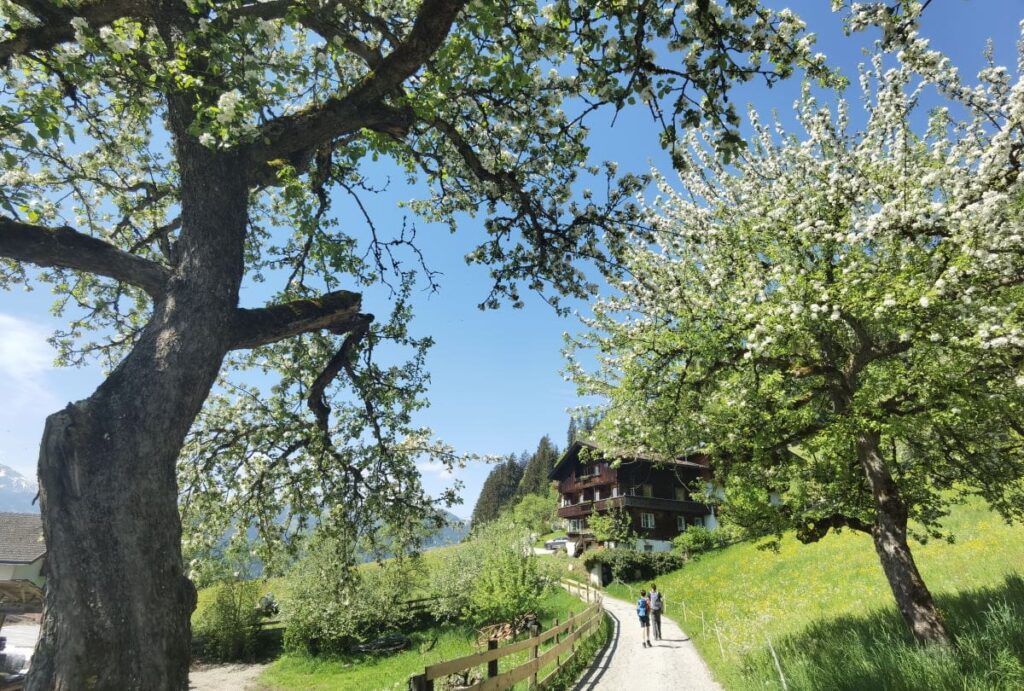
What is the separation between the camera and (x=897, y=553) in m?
10.5

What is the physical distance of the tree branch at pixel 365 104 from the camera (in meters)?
4.98

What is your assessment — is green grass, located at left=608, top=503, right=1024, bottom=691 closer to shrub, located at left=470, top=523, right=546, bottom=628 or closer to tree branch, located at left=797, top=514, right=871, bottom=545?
tree branch, located at left=797, top=514, right=871, bottom=545

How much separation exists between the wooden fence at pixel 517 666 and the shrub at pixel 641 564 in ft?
78.0

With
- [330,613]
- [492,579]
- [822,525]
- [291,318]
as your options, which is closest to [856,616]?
[822,525]

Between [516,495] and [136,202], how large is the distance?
11248 centimetres

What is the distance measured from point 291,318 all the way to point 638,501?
50.3 m

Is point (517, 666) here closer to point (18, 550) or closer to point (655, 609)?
point (655, 609)

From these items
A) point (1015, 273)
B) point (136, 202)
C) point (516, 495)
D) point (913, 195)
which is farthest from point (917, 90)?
point (516, 495)

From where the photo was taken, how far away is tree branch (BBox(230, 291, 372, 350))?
5504mm

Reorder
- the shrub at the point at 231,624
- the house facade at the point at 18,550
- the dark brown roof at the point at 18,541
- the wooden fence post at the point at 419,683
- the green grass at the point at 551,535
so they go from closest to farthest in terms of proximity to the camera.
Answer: the wooden fence post at the point at 419,683 < the shrub at the point at 231,624 < the house facade at the point at 18,550 < the dark brown roof at the point at 18,541 < the green grass at the point at 551,535

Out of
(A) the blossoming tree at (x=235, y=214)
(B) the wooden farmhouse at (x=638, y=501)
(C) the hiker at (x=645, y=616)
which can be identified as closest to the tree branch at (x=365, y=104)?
(A) the blossoming tree at (x=235, y=214)

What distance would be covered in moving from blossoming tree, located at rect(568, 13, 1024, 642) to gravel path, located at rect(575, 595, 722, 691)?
462 centimetres

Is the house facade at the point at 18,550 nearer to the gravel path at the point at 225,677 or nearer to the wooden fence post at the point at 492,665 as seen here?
the gravel path at the point at 225,677

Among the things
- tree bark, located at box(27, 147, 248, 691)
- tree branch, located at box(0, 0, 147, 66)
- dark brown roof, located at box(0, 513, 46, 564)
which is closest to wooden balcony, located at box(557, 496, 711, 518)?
dark brown roof, located at box(0, 513, 46, 564)
